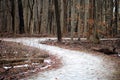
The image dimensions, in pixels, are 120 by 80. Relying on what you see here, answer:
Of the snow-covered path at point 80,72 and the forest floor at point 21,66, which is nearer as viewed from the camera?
the snow-covered path at point 80,72

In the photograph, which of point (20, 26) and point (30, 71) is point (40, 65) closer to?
point (30, 71)

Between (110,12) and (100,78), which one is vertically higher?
(110,12)

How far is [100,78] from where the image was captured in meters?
11.3

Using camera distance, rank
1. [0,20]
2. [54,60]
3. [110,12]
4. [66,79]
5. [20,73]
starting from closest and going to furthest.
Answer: [66,79], [20,73], [54,60], [110,12], [0,20]

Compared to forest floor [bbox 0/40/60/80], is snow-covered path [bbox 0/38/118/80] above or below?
below

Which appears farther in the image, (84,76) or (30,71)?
(30,71)

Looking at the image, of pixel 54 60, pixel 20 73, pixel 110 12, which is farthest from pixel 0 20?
pixel 20 73

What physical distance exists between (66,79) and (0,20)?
44819mm

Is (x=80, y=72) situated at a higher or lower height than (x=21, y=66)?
lower

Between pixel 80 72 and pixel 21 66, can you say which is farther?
pixel 21 66

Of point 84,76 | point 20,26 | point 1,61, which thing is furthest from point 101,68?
point 20,26

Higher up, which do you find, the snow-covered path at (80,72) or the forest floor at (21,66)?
the forest floor at (21,66)

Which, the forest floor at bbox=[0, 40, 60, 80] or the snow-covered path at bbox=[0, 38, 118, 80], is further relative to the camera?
the forest floor at bbox=[0, 40, 60, 80]

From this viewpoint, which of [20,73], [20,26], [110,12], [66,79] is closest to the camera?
[66,79]
